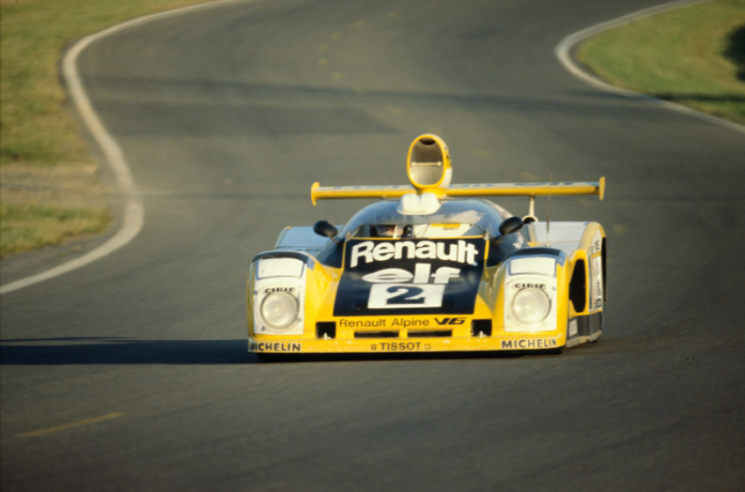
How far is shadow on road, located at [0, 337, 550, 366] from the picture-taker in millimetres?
6906

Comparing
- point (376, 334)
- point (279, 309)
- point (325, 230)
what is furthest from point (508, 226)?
point (279, 309)

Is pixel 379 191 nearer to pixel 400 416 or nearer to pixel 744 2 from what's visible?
pixel 400 416

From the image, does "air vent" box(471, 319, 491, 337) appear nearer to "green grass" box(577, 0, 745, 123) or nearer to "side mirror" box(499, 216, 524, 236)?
"side mirror" box(499, 216, 524, 236)

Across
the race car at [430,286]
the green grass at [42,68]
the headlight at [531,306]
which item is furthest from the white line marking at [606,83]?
the headlight at [531,306]

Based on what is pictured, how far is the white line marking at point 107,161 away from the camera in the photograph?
38.9ft

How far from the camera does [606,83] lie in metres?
23.0

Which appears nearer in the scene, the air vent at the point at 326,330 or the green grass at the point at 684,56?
the air vent at the point at 326,330

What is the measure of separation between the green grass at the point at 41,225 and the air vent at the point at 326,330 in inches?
292

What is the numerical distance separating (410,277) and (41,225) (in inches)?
329

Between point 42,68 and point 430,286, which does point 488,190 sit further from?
point 42,68

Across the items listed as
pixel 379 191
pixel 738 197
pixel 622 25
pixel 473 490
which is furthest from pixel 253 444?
pixel 622 25

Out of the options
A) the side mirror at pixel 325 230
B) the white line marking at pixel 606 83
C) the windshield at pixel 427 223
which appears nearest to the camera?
the windshield at pixel 427 223

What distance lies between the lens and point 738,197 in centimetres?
1349

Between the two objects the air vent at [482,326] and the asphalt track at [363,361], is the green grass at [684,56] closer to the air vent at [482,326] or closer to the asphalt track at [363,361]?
the asphalt track at [363,361]
